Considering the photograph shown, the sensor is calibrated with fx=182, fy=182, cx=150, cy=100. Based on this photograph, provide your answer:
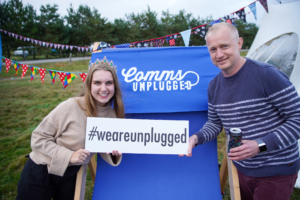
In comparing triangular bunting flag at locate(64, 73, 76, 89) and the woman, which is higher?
triangular bunting flag at locate(64, 73, 76, 89)

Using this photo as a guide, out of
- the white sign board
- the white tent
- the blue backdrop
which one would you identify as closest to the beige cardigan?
the white sign board

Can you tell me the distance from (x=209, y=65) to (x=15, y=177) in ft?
10.3

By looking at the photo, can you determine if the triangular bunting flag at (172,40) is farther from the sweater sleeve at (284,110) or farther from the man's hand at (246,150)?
the man's hand at (246,150)

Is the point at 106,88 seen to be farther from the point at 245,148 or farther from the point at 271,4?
the point at 271,4

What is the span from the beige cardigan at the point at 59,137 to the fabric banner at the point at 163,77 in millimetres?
586

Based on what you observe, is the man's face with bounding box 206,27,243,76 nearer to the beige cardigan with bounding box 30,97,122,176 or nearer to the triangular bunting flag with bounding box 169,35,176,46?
the beige cardigan with bounding box 30,97,122,176

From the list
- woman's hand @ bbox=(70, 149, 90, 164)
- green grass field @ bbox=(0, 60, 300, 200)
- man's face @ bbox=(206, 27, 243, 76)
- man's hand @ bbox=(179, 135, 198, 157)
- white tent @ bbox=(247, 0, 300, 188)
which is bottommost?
green grass field @ bbox=(0, 60, 300, 200)

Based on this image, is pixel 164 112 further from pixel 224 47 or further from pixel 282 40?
pixel 282 40

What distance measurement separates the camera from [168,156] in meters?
2.12

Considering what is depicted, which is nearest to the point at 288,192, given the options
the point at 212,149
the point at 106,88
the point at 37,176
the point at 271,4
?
the point at 212,149

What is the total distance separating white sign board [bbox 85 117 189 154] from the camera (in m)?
1.49

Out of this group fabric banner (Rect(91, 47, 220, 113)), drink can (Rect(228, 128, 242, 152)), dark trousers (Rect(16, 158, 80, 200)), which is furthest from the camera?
fabric banner (Rect(91, 47, 220, 113))

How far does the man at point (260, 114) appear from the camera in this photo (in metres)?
1.20

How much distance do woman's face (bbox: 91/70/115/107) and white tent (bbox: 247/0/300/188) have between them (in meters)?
2.98
